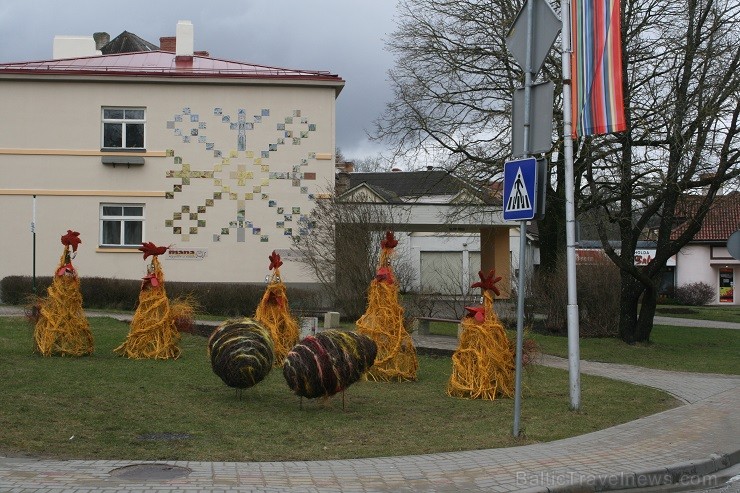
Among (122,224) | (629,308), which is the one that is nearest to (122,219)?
(122,224)

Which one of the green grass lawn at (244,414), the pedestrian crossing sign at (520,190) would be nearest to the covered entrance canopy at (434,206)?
the green grass lawn at (244,414)

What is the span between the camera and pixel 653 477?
26.9ft

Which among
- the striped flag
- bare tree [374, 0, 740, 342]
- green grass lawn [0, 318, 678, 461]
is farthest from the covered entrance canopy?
green grass lawn [0, 318, 678, 461]

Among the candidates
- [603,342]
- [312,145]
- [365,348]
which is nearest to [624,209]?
[603,342]

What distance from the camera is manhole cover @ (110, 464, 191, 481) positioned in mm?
7359

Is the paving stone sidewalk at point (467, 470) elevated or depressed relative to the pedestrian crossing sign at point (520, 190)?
depressed

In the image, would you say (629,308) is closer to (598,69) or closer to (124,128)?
(598,69)

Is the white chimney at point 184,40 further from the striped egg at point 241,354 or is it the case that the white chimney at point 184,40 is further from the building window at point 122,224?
the striped egg at point 241,354

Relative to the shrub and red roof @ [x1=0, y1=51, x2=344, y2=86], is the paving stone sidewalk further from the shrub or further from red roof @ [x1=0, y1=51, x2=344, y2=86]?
red roof @ [x1=0, y1=51, x2=344, y2=86]

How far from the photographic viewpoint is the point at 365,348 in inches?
432

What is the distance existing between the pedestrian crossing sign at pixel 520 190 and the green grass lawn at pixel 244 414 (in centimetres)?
242

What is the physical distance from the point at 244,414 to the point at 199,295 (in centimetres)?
1676

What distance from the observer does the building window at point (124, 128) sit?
30.3m

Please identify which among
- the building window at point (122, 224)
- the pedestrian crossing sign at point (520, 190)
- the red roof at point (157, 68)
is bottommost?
the pedestrian crossing sign at point (520, 190)
